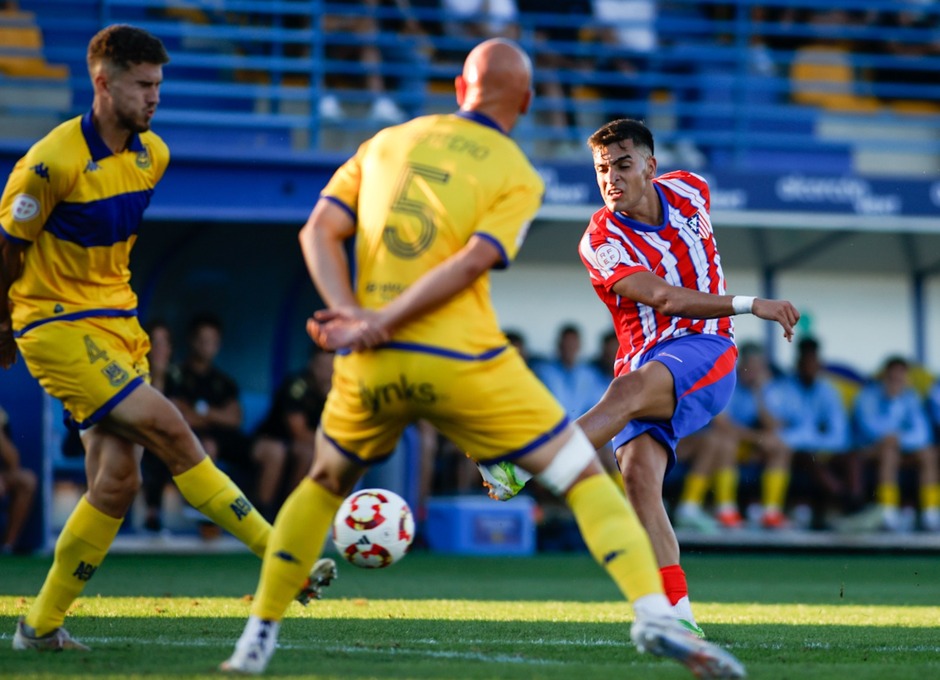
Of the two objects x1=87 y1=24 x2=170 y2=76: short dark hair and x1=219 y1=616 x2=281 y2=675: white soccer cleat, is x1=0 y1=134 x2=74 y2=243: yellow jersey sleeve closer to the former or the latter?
x1=87 y1=24 x2=170 y2=76: short dark hair

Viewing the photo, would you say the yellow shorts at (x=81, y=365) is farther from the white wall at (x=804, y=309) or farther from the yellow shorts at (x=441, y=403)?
the white wall at (x=804, y=309)

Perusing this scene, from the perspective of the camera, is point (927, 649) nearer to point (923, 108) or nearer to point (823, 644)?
point (823, 644)

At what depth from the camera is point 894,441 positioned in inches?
537

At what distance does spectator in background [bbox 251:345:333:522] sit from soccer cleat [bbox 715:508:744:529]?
150 inches

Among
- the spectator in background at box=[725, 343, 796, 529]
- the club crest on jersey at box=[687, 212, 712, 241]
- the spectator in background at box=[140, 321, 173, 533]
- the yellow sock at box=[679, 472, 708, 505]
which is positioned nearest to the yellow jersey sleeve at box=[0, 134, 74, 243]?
the club crest on jersey at box=[687, 212, 712, 241]

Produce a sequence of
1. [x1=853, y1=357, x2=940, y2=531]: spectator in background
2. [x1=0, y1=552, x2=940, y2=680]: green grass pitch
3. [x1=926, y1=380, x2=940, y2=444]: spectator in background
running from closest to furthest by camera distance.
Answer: [x1=0, y1=552, x2=940, y2=680]: green grass pitch < [x1=853, y1=357, x2=940, y2=531]: spectator in background < [x1=926, y1=380, x2=940, y2=444]: spectator in background

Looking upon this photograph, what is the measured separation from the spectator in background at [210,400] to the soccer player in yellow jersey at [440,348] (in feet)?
26.1

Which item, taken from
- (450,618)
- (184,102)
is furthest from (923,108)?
(450,618)

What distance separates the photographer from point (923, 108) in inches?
625

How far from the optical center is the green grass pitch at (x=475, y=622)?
479 centimetres

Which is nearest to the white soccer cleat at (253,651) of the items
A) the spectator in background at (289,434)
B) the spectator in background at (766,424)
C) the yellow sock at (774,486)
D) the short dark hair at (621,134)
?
the short dark hair at (621,134)

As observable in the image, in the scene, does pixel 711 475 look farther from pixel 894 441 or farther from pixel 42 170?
pixel 42 170

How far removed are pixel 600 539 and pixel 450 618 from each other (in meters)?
2.46

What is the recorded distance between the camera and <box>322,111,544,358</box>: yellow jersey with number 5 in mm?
4246
